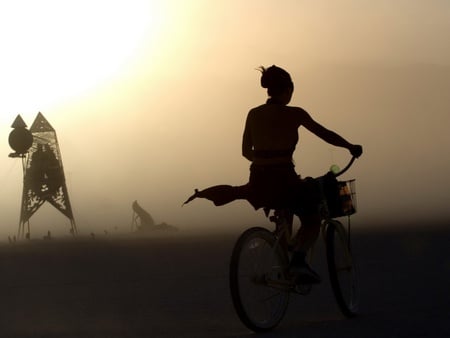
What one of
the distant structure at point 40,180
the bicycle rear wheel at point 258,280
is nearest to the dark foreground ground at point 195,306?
the bicycle rear wheel at point 258,280

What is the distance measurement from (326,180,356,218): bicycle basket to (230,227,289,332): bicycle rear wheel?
0.69 metres

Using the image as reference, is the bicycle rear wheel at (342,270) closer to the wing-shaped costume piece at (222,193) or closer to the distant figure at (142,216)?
the wing-shaped costume piece at (222,193)

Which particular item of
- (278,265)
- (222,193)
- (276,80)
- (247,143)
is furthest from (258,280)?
(276,80)

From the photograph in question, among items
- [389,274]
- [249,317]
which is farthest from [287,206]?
[389,274]

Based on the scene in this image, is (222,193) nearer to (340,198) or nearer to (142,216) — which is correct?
(340,198)

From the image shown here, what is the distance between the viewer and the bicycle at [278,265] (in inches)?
298

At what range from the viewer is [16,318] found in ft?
32.1

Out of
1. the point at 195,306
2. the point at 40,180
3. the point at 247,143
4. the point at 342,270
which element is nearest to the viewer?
the point at 247,143

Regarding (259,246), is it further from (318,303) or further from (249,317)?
(318,303)

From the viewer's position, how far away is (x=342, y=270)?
28.8ft

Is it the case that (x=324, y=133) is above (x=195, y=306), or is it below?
above

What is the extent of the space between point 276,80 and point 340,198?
114 centimetres

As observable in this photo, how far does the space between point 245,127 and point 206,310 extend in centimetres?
230

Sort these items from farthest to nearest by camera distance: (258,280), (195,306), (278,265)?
(195,306) → (278,265) → (258,280)
